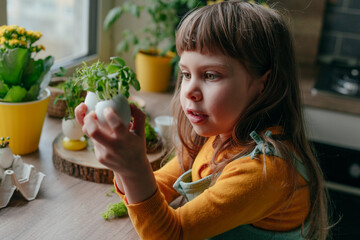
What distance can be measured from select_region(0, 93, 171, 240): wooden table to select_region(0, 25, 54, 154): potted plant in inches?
3.2

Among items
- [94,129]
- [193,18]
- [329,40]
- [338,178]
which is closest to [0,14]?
[193,18]

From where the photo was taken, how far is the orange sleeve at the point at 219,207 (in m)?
0.76

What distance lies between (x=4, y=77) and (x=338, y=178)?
1.50m

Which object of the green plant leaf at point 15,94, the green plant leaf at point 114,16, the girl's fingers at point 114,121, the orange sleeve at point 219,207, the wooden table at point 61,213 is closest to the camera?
the girl's fingers at point 114,121

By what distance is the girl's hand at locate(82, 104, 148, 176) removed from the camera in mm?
661

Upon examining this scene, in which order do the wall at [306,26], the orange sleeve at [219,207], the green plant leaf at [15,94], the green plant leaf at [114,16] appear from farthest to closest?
the wall at [306,26], the green plant leaf at [114,16], the green plant leaf at [15,94], the orange sleeve at [219,207]

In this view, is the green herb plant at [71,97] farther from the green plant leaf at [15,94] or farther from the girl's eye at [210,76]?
the girl's eye at [210,76]

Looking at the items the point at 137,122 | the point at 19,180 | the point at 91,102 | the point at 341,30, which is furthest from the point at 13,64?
the point at 341,30

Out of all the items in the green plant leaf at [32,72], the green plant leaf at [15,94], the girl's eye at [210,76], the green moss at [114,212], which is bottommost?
the green moss at [114,212]

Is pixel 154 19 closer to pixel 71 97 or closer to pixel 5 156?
pixel 71 97

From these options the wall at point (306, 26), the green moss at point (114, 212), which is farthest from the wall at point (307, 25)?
the green moss at point (114, 212)

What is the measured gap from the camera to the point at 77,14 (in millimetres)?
2021

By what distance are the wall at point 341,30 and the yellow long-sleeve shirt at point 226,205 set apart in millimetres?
1825

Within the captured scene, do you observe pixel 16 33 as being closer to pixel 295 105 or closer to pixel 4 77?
pixel 4 77
